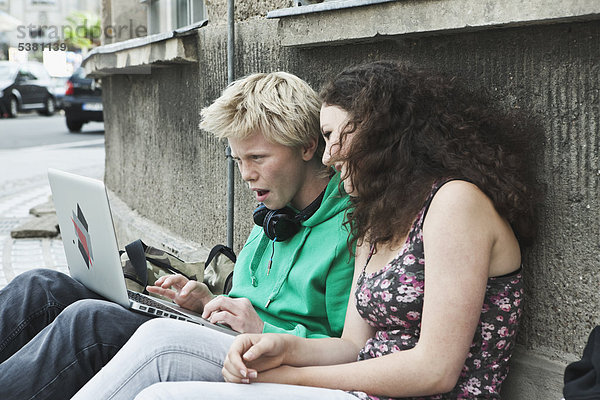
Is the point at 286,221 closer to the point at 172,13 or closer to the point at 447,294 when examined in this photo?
the point at 447,294

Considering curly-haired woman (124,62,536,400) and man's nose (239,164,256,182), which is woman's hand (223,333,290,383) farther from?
man's nose (239,164,256,182)

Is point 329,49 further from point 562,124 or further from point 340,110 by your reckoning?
point 562,124

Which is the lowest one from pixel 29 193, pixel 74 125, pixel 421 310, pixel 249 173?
pixel 29 193

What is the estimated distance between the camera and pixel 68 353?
2.32m

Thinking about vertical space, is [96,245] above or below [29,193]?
above

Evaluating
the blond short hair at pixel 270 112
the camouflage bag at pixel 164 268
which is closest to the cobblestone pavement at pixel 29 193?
the camouflage bag at pixel 164 268

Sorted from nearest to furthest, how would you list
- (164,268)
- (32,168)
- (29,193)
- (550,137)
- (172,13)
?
1. (550,137)
2. (164,268)
3. (172,13)
4. (29,193)
5. (32,168)

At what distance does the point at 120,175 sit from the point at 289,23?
363 centimetres

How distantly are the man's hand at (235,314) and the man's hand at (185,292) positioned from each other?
25 centimetres

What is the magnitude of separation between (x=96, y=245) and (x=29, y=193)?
754 cm

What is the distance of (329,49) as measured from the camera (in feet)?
10.3

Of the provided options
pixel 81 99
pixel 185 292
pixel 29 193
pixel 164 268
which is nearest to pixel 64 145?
pixel 81 99

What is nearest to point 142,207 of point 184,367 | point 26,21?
point 184,367

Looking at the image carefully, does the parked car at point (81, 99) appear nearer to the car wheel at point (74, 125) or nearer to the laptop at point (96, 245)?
the car wheel at point (74, 125)
